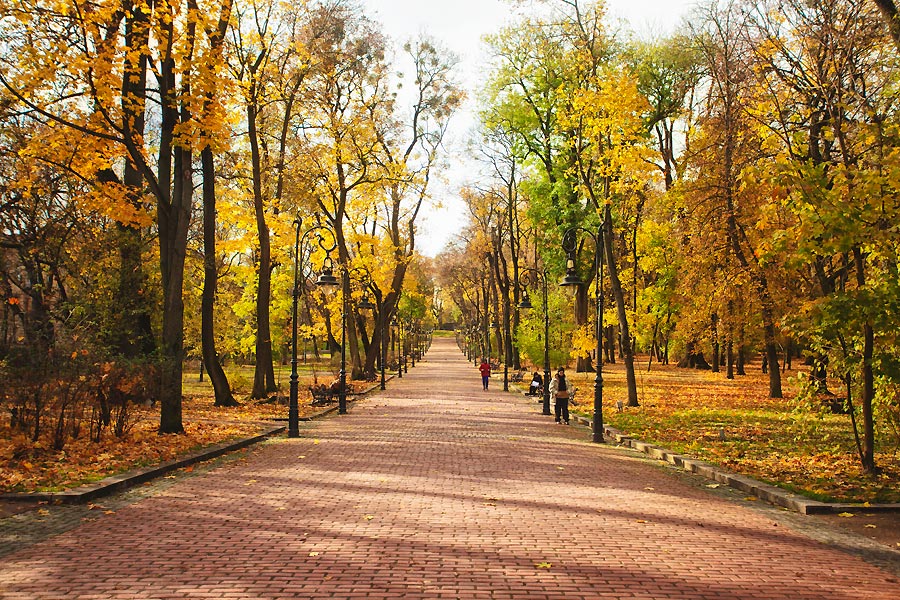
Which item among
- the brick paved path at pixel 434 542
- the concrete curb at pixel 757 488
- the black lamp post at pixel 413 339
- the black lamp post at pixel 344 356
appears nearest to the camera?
the brick paved path at pixel 434 542

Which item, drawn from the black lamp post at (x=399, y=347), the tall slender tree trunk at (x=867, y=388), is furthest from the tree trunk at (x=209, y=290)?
the black lamp post at (x=399, y=347)

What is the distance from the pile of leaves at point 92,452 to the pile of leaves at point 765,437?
962cm

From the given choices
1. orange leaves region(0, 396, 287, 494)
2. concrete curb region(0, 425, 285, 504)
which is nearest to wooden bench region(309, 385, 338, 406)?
orange leaves region(0, 396, 287, 494)

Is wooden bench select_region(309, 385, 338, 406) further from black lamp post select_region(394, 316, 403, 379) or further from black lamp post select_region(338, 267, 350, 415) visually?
black lamp post select_region(394, 316, 403, 379)

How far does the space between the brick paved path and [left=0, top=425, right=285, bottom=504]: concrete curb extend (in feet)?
1.79

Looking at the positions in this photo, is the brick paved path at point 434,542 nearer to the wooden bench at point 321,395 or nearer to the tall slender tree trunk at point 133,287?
the tall slender tree trunk at point 133,287

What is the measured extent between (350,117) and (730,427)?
21.8 metres

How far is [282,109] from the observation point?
30.5 metres

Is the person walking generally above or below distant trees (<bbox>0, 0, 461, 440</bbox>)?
below

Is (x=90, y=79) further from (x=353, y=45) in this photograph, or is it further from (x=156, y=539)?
(x=353, y=45)

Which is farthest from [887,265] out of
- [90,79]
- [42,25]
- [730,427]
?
[42,25]

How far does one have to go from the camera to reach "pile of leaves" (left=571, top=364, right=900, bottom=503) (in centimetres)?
1120

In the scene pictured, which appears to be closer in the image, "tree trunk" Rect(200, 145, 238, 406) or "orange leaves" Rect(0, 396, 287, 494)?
"orange leaves" Rect(0, 396, 287, 494)

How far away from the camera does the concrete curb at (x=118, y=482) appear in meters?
9.39
